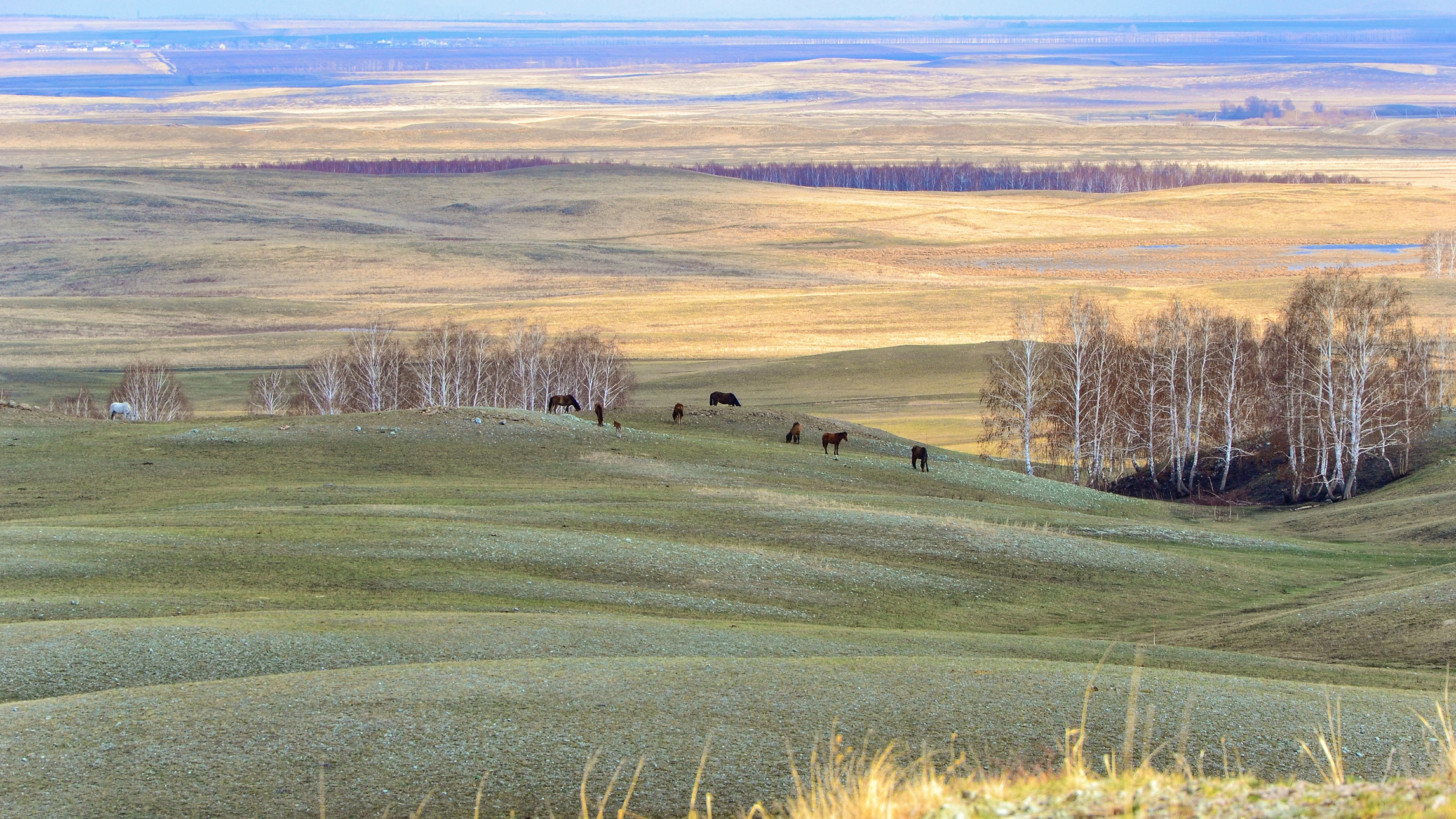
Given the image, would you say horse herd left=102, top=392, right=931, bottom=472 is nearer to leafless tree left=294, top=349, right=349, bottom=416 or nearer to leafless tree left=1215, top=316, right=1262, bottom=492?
leafless tree left=294, top=349, right=349, bottom=416

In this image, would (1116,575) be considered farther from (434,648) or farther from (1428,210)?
(1428,210)

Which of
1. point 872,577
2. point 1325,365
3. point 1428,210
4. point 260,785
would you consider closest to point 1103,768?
point 260,785

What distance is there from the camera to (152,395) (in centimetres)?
7462

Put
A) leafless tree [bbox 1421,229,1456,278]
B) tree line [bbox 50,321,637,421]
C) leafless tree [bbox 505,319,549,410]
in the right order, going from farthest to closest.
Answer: leafless tree [bbox 1421,229,1456,278] → leafless tree [bbox 505,319,549,410] → tree line [bbox 50,321,637,421]

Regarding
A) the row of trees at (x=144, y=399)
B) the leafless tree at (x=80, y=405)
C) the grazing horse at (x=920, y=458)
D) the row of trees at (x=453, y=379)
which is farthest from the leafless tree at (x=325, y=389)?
the grazing horse at (x=920, y=458)

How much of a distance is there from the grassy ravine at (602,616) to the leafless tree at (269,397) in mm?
29911

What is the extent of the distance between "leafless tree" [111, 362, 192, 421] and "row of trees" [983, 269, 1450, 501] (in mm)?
47484

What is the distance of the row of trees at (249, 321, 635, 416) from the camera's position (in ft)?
246

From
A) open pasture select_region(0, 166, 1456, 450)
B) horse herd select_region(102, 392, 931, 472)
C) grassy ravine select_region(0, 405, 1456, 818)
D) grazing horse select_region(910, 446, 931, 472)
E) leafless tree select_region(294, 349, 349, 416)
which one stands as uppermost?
open pasture select_region(0, 166, 1456, 450)

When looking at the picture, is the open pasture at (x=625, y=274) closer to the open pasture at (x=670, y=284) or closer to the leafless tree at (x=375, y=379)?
the open pasture at (x=670, y=284)

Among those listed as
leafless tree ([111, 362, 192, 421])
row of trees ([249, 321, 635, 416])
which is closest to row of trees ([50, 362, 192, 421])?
leafless tree ([111, 362, 192, 421])

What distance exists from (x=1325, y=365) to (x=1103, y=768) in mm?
48281

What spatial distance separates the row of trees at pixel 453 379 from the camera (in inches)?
2953

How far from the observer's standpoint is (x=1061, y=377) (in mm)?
63844
